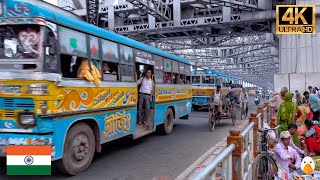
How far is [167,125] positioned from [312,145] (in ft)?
16.7

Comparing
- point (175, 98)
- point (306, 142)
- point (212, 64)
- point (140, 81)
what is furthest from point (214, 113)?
point (212, 64)

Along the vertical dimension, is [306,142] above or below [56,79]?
below

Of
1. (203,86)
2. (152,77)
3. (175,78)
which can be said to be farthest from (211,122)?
(203,86)

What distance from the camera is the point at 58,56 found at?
225 inches

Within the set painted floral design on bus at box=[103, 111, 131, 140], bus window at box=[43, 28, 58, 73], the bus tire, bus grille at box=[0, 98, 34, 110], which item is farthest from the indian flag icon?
the bus tire

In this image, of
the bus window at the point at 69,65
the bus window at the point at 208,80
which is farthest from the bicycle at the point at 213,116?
the bus window at the point at 208,80

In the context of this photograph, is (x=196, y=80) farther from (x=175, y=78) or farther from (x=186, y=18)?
(x=175, y=78)

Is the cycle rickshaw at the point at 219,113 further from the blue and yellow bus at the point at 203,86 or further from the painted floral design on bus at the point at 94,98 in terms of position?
the blue and yellow bus at the point at 203,86

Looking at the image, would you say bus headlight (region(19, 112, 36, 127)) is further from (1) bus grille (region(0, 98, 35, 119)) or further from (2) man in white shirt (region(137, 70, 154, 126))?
(2) man in white shirt (region(137, 70, 154, 126))

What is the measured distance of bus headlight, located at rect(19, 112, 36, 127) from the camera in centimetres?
530

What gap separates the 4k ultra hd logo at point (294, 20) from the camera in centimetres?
1070

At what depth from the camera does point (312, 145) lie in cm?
746

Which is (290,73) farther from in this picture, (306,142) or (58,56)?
(58,56)

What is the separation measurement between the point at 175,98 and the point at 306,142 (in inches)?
211
